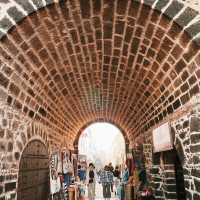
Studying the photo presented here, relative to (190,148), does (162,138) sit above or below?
above

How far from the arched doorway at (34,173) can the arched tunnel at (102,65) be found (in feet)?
0.42

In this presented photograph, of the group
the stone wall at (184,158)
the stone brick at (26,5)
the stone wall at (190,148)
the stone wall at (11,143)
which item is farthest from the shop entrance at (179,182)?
the stone brick at (26,5)

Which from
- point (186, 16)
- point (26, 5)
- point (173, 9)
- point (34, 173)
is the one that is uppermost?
point (26, 5)

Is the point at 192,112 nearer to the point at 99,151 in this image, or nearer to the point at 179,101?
the point at 179,101

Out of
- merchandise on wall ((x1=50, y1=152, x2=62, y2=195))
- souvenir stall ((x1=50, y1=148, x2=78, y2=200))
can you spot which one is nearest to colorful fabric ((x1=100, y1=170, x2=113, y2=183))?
souvenir stall ((x1=50, y1=148, x2=78, y2=200))

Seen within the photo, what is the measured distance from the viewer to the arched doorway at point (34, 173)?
5.69 metres

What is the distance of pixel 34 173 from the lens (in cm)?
652

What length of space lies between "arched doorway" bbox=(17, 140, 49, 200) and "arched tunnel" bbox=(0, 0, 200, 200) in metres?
0.13

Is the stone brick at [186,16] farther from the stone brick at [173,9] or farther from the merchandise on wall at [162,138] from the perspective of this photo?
the merchandise on wall at [162,138]

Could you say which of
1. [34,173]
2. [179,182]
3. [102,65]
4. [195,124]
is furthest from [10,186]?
[179,182]

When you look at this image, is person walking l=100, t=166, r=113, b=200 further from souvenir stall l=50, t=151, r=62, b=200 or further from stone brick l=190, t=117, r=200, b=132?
stone brick l=190, t=117, r=200, b=132

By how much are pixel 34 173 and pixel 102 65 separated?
3.11 meters

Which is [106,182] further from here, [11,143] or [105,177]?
[11,143]

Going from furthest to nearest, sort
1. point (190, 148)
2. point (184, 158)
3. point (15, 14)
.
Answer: point (184, 158) < point (190, 148) < point (15, 14)
